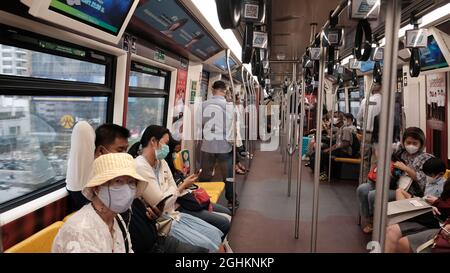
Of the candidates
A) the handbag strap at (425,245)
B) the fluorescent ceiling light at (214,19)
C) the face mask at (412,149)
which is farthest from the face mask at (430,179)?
the fluorescent ceiling light at (214,19)

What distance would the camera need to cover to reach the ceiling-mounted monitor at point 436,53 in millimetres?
4254

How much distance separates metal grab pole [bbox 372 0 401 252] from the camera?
3.74ft

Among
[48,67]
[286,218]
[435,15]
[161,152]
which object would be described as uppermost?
[435,15]

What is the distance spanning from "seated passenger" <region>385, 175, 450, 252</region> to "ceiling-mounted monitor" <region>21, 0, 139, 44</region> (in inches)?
99.2

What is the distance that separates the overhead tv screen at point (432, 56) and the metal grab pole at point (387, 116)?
3.93 m

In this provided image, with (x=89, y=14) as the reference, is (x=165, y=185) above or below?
below

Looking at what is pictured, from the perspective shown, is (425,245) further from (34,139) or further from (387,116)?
(34,139)

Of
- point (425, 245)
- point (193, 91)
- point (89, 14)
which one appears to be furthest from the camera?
point (193, 91)

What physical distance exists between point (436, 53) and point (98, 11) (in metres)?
4.19

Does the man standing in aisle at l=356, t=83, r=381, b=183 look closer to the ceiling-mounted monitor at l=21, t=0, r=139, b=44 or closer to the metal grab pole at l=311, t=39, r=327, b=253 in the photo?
the metal grab pole at l=311, t=39, r=327, b=253

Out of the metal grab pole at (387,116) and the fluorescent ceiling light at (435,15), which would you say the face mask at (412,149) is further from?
the metal grab pole at (387,116)

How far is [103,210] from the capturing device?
1574 mm

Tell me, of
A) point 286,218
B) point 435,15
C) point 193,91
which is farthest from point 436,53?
point 193,91
